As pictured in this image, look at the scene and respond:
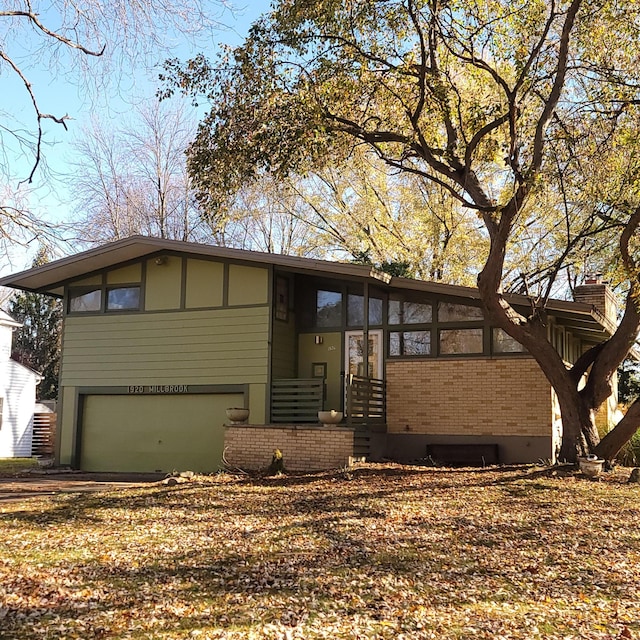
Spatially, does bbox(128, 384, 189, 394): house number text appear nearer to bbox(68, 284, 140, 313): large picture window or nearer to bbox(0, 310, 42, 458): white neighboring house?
bbox(68, 284, 140, 313): large picture window

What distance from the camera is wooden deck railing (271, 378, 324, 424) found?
1580 centimetres

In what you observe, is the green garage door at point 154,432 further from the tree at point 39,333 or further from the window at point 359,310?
the tree at point 39,333

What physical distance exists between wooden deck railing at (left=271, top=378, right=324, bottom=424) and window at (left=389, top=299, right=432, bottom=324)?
7.81 feet

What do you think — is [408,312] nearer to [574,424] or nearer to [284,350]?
[284,350]

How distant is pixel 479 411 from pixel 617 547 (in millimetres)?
7584

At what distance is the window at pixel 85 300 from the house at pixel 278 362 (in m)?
0.03

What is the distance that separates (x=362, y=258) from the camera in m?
25.1

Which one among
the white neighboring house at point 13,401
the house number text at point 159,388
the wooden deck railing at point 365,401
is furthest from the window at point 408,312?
the white neighboring house at point 13,401

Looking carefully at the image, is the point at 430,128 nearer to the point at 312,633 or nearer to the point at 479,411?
the point at 479,411

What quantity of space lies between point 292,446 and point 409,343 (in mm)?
3636

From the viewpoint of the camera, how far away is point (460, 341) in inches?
632

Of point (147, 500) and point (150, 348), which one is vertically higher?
point (150, 348)

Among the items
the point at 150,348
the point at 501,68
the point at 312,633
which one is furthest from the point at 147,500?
the point at 501,68

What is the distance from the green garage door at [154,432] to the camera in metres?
17.2
